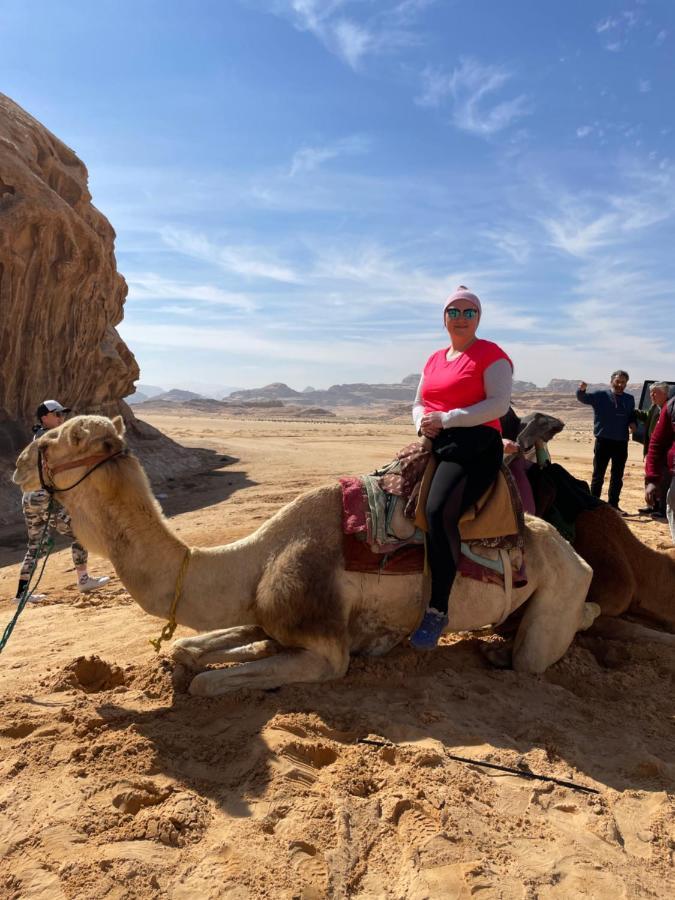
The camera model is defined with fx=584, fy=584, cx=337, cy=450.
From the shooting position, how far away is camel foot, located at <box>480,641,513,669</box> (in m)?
3.97

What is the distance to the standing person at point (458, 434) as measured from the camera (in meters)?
3.48

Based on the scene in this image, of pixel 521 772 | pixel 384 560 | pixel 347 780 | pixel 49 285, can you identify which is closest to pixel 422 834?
pixel 347 780

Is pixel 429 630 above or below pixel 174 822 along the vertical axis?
above

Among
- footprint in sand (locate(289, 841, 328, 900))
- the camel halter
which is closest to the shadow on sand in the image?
footprint in sand (locate(289, 841, 328, 900))

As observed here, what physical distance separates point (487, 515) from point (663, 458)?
11.8 feet

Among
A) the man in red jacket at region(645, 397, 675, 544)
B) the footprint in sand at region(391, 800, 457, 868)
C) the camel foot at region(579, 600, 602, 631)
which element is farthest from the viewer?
the man in red jacket at region(645, 397, 675, 544)

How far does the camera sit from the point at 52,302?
15.3 meters

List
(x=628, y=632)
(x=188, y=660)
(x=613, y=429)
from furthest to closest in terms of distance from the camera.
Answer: (x=613, y=429), (x=628, y=632), (x=188, y=660)

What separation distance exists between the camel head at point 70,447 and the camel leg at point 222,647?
1.29 metres

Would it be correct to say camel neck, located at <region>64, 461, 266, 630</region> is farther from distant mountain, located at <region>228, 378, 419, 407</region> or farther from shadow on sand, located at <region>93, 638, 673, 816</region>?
distant mountain, located at <region>228, 378, 419, 407</region>

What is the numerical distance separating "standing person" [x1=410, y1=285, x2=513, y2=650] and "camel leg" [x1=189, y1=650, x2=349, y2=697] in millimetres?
583

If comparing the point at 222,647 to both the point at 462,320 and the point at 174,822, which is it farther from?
the point at 462,320

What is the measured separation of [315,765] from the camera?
2.88 m

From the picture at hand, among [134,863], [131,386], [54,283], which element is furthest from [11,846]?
[131,386]
